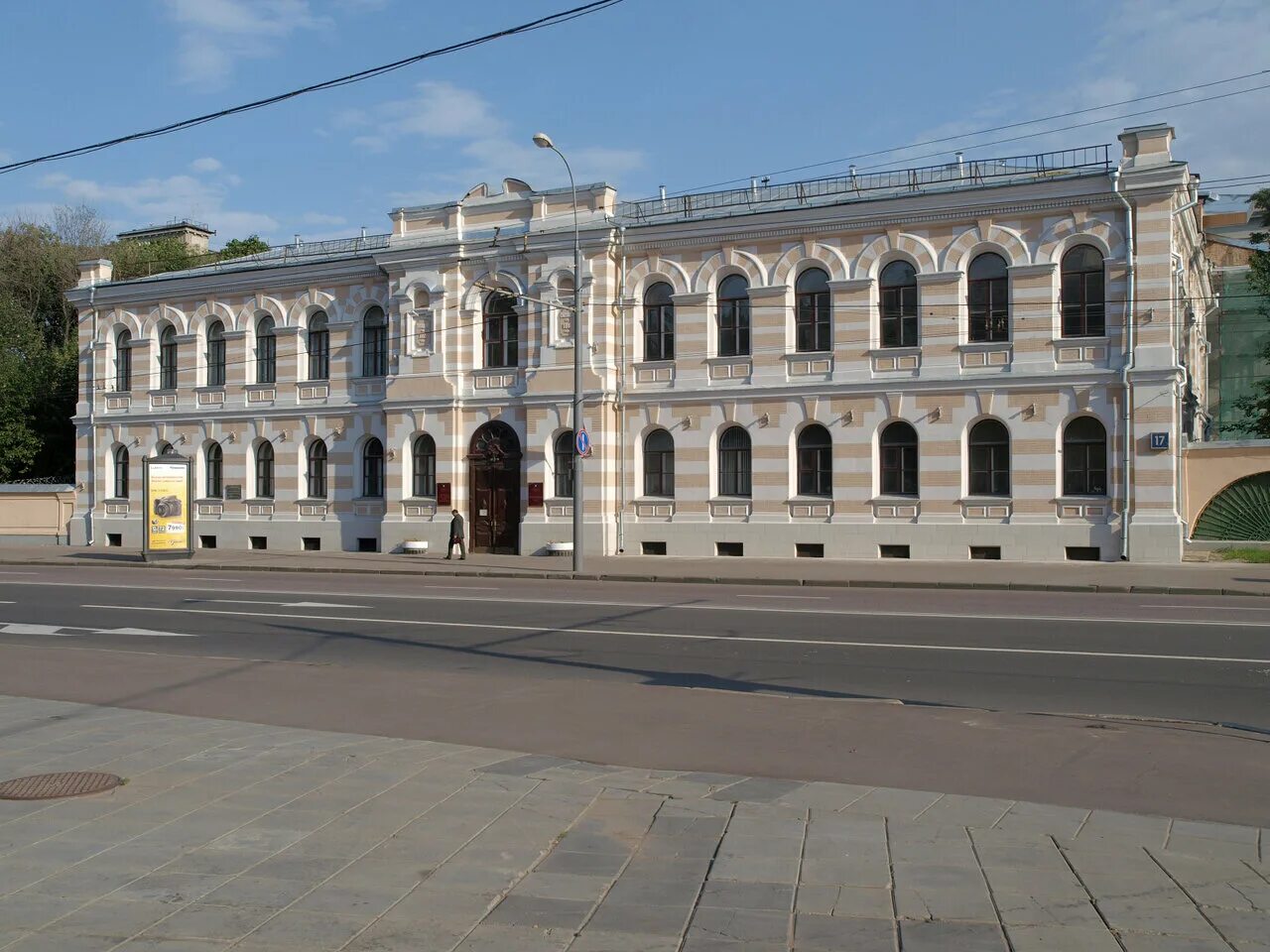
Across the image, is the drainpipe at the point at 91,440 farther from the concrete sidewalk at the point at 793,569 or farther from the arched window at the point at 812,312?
the arched window at the point at 812,312

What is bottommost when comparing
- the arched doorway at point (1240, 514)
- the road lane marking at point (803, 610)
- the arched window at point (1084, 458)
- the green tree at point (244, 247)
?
the road lane marking at point (803, 610)

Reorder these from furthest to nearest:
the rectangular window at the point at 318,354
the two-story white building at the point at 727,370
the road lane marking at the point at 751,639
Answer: the rectangular window at the point at 318,354 → the two-story white building at the point at 727,370 → the road lane marking at the point at 751,639

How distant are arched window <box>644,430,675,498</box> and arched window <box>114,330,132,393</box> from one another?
19810 mm

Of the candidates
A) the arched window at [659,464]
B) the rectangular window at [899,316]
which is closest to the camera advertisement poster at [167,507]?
the arched window at [659,464]

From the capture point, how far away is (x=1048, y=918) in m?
5.12

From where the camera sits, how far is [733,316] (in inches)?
1250

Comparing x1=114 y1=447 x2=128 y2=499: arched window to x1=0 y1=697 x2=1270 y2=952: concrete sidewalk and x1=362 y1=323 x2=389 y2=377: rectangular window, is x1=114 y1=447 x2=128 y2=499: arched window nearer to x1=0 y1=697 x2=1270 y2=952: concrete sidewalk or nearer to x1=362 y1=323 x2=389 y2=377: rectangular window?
x1=362 y1=323 x2=389 y2=377: rectangular window

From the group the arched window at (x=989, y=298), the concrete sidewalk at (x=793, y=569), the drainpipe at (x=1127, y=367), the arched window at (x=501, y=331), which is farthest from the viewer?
the arched window at (x=501, y=331)

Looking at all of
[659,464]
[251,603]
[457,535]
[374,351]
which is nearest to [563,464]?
[659,464]

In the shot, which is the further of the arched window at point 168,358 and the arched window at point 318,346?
the arched window at point 168,358

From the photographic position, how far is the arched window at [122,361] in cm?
4078

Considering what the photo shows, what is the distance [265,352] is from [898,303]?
67.6 ft

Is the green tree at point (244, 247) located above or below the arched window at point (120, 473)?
above

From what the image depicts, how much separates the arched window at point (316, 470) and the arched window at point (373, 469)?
1.64 meters
